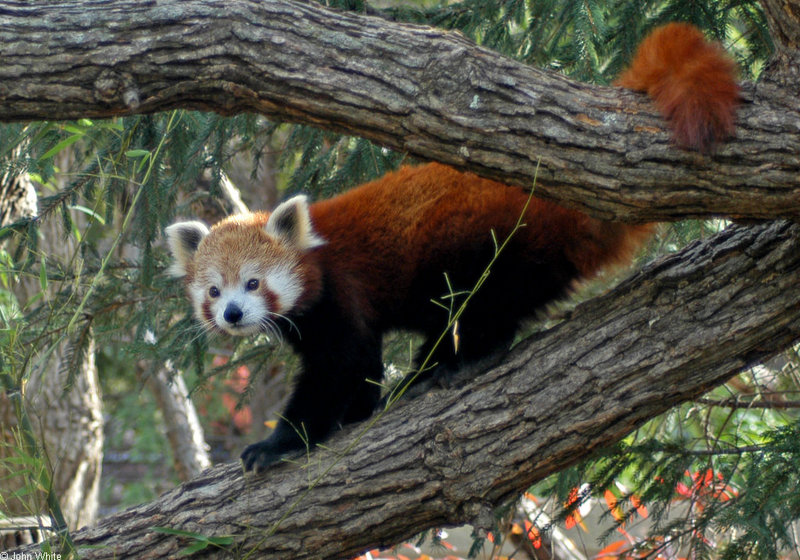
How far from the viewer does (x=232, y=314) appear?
11.7ft

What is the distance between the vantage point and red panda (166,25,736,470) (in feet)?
11.0

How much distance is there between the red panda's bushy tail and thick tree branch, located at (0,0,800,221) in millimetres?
65

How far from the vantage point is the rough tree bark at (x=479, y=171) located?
2.68m

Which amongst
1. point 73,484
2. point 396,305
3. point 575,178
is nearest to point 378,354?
point 396,305

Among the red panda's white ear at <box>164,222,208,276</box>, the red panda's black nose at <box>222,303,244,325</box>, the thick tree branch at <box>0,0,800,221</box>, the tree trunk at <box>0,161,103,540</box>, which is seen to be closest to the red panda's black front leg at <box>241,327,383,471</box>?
the red panda's black nose at <box>222,303,244,325</box>

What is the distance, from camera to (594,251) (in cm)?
331

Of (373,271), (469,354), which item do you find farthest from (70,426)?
(469,354)

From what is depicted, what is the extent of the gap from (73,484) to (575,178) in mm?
5009

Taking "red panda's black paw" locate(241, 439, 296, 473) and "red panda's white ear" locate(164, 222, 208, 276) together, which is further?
"red panda's white ear" locate(164, 222, 208, 276)

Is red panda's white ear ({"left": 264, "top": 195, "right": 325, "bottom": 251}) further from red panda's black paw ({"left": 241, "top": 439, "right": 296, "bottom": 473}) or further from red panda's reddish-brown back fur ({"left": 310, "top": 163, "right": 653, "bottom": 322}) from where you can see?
red panda's black paw ({"left": 241, "top": 439, "right": 296, "bottom": 473})

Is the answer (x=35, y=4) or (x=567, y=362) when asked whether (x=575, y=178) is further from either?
(x=35, y=4)

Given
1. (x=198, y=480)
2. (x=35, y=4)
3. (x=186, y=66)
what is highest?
(x=35, y=4)

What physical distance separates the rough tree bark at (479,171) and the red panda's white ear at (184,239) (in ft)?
3.90

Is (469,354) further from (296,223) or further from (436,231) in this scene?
(296,223)
